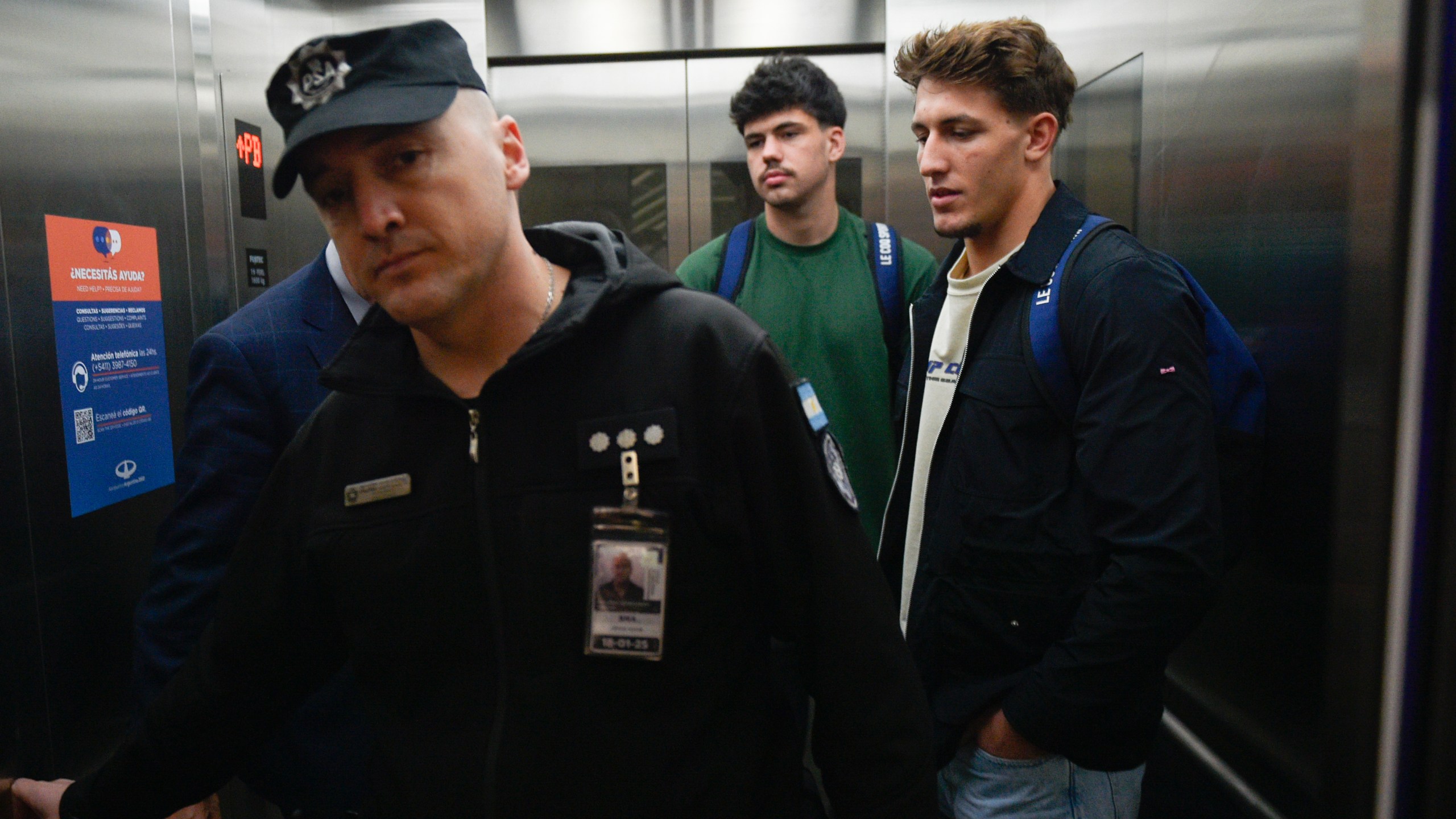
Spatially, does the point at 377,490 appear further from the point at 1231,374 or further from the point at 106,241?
the point at 106,241

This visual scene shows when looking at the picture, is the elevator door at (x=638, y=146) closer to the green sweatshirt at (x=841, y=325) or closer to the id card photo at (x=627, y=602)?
the green sweatshirt at (x=841, y=325)

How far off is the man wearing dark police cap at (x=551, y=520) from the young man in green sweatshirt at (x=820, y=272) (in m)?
1.34

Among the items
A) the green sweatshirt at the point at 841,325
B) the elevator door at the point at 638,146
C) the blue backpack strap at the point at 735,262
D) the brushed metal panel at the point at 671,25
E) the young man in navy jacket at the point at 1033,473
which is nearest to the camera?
the young man in navy jacket at the point at 1033,473

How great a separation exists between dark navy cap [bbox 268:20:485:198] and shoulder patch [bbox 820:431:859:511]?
581 millimetres

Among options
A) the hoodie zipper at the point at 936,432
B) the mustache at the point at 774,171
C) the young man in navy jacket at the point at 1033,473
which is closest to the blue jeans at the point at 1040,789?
the young man in navy jacket at the point at 1033,473

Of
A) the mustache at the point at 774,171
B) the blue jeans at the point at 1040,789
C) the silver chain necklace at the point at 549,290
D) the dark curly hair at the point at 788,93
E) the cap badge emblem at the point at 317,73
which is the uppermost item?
the dark curly hair at the point at 788,93

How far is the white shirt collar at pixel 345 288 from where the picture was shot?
161cm

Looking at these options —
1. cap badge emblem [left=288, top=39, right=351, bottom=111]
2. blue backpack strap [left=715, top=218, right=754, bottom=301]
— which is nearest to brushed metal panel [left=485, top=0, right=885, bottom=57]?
blue backpack strap [left=715, top=218, right=754, bottom=301]

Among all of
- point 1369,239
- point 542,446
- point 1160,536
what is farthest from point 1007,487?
point 542,446

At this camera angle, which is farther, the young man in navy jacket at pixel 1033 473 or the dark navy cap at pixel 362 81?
the young man in navy jacket at pixel 1033 473

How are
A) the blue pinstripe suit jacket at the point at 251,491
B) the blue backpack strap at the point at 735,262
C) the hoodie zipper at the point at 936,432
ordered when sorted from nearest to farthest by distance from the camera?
1. the blue pinstripe suit jacket at the point at 251,491
2. the hoodie zipper at the point at 936,432
3. the blue backpack strap at the point at 735,262

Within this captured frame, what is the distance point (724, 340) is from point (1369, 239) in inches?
35.3

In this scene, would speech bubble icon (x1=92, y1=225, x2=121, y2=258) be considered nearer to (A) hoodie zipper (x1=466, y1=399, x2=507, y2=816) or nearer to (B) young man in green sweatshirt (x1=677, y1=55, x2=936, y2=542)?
(B) young man in green sweatshirt (x1=677, y1=55, x2=936, y2=542)

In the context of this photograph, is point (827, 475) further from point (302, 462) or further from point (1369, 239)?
point (1369, 239)
